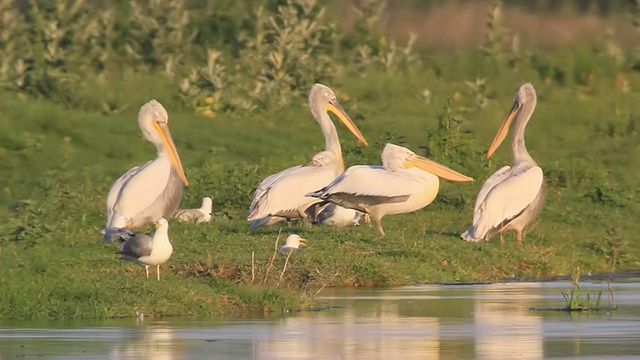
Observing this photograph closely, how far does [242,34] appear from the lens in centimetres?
3212

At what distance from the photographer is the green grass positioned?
14438 millimetres

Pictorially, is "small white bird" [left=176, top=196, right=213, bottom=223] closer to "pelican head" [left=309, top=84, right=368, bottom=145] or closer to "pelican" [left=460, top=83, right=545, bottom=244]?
"pelican head" [left=309, top=84, right=368, bottom=145]

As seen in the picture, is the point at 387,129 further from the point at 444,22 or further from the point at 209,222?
the point at 209,222

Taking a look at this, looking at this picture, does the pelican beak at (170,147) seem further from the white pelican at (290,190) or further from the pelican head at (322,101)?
the pelican head at (322,101)

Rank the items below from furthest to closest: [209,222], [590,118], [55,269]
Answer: [590,118], [209,222], [55,269]

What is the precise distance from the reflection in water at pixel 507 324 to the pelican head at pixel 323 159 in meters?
4.18

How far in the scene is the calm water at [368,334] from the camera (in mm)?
11258

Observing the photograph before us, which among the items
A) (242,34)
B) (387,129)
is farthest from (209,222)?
(242,34)

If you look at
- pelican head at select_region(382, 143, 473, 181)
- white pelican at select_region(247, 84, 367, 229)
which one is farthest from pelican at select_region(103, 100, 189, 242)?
pelican head at select_region(382, 143, 473, 181)

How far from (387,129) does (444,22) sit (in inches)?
182

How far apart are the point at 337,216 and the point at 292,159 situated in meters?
4.15

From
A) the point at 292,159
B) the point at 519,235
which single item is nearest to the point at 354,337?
the point at 519,235

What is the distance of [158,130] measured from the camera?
69.1 feet

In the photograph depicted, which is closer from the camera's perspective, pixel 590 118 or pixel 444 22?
pixel 590 118
